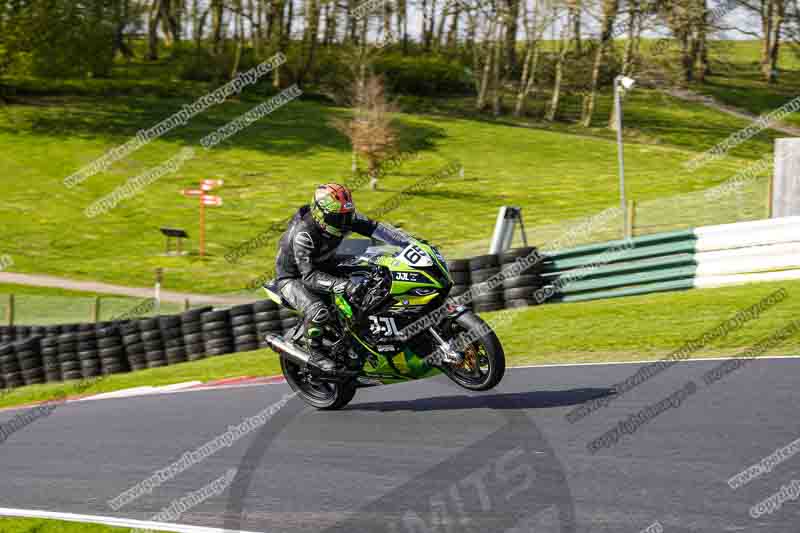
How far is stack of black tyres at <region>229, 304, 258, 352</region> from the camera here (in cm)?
1705

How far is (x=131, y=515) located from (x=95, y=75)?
199 feet

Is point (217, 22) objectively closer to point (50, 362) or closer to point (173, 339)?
point (50, 362)

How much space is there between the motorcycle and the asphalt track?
48cm

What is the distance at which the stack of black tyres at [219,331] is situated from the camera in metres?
17.3

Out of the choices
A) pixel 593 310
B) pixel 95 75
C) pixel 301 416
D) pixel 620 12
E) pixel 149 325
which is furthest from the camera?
pixel 95 75

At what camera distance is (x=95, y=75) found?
62.3 meters

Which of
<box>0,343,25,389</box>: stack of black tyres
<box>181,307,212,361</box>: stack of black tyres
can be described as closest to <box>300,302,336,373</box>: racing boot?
<box>181,307,212,361</box>: stack of black tyres

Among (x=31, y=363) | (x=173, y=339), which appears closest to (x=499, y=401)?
(x=173, y=339)

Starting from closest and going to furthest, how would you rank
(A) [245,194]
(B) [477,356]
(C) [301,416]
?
(B) [477,356] → (C) [301,416] → (A) [245,194]

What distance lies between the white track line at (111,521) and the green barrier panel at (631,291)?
33.7 feet

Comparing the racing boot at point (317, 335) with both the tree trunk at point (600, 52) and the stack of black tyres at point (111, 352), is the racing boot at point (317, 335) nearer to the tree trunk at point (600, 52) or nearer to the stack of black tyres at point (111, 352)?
the stack of black tyres at point (111, 352)

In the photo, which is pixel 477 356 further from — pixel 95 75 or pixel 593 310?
pixel 95 75

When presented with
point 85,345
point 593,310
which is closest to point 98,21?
point 85,345

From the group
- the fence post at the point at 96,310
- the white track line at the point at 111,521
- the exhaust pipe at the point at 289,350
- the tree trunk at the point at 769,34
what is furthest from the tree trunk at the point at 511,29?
the white track line at the point at 111,521
